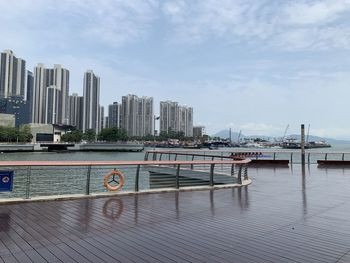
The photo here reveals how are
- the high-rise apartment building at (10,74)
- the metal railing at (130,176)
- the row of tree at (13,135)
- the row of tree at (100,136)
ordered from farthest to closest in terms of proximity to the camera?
the high-rise apartment building at (10,74), the row of tree at (100,136), the row of tree at (13,135), the metal railing at (130,176)

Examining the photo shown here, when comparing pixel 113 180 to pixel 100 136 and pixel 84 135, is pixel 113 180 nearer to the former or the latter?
pixel 100 136

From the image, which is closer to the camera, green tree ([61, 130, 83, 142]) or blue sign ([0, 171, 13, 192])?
blue sign ([0, 171, 13, 192])

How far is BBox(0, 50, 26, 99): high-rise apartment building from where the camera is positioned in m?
186

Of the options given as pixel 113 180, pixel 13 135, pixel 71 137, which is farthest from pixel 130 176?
pixel 71 137

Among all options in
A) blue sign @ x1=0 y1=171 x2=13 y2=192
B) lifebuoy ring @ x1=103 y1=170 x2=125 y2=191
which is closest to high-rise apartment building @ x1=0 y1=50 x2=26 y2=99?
lifebuoy ring @ x1=103 y1=170 x2=125 y2=191

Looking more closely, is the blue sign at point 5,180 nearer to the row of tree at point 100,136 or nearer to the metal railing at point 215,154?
the metal railing at point 215,154

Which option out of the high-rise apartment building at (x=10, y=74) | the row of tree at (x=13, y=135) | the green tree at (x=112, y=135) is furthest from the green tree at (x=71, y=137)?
the high-rise apartment building at (x=10, y=74)

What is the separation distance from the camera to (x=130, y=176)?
41.9 ft

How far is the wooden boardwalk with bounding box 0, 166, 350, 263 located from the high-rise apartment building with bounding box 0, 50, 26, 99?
19589 centimetres

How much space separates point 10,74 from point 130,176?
661 ft

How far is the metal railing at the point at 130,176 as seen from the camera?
10430mm

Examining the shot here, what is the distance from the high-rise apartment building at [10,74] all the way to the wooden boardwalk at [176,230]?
195885 mm

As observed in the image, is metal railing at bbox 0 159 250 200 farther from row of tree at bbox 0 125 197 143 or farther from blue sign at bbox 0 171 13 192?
row of tree at bbox 0 125 197 143

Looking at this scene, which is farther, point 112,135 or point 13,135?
point 112,135
